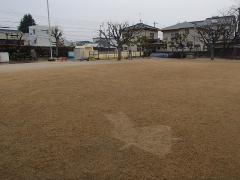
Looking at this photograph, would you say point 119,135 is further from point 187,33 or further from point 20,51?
point 187,33

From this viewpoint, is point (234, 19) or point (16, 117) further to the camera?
point (234, 19)

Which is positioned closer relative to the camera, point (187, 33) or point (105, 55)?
point (105, 55)

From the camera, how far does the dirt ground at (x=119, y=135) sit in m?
3.44

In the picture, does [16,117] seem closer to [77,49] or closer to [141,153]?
[141,153]

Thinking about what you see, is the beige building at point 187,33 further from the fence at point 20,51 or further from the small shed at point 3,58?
the small shed at point 3,58

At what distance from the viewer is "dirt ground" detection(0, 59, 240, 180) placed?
3438 millimetres

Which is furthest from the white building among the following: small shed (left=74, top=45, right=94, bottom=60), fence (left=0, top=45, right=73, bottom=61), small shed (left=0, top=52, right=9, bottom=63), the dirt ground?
the dirt ground

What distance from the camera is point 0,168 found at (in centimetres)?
345

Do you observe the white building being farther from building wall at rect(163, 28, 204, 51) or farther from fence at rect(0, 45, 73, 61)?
building wall at rect(163, 28, 204, 51)

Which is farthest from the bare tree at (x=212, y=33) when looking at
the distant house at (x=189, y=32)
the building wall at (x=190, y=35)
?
the building wall at (x=190, y=35)

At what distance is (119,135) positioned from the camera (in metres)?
4.57

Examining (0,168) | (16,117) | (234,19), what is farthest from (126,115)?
(234,19)

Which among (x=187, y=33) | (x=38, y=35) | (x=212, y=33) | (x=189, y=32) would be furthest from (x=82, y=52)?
(x=189, y=32)

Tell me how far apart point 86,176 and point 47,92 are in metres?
4.76
